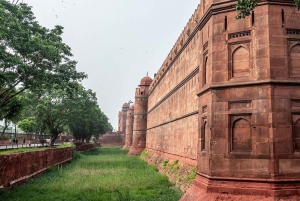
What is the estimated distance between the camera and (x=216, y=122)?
6285 mm

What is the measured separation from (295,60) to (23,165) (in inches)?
465

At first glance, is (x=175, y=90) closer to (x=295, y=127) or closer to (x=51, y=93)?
(x=295, y=127)

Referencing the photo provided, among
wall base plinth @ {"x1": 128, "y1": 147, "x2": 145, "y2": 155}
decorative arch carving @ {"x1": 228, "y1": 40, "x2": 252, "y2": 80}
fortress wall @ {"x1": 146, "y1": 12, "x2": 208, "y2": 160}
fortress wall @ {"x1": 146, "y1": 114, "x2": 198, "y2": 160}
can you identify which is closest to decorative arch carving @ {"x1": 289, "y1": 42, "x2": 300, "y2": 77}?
decorative arch carving @ {"x1": 228, "y1": 40, "x2": 252, "y2": 80}

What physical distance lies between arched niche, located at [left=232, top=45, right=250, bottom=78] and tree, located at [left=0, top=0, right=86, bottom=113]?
7656 mm

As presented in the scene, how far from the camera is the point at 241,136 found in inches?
239

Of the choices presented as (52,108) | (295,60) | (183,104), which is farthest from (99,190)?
(52,108)

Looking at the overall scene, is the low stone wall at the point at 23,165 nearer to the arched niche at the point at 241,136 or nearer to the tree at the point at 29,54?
the tree at the point at 29,54

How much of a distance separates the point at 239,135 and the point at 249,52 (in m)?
1.78

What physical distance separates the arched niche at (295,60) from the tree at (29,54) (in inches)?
345

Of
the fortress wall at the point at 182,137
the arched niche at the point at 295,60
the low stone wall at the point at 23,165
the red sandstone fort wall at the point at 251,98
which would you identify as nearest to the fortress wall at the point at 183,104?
the fortress wall at the point at 182,137

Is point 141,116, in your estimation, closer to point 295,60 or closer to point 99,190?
point 99,190

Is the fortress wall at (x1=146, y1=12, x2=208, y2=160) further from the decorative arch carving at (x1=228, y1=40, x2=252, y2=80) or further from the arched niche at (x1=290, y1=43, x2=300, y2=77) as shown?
the arched niche at (x1=290, y1=43, x2=300, y2=77)

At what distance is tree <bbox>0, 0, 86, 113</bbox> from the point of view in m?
10.7

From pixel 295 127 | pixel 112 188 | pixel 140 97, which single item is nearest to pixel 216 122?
pixel 295 127
